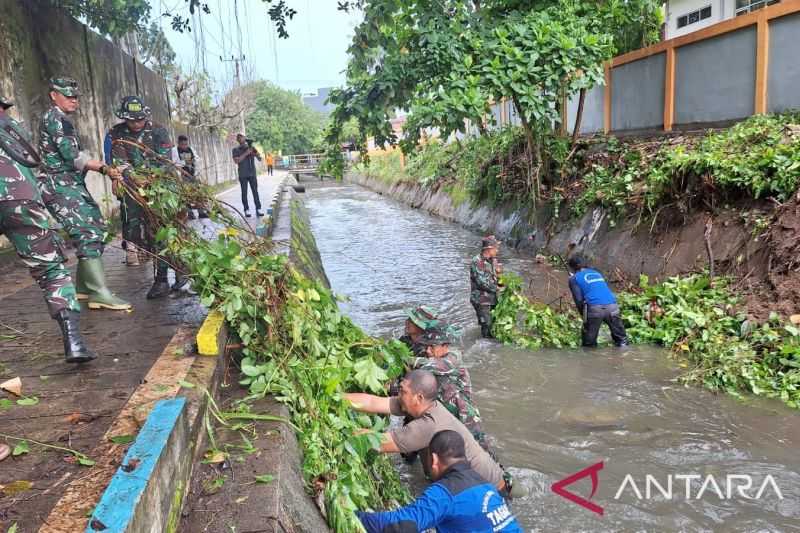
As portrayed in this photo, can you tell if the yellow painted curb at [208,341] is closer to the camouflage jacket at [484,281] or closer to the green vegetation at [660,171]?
the camouflage jacket at [484,281]

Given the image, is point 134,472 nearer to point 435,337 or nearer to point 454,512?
point 454,512

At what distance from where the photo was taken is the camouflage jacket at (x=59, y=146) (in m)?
4.45

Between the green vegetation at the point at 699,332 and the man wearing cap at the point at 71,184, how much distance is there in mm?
4635

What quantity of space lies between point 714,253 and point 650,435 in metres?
3.32

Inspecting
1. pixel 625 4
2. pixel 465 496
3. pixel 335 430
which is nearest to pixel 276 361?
pixel 335 430

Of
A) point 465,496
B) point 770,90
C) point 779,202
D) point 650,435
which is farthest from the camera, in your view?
point 770,90

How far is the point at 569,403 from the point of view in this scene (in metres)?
5.66

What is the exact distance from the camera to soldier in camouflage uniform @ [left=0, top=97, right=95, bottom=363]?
3.60m

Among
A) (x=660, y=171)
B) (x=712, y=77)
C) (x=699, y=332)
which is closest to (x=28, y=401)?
(x=699, y=332)

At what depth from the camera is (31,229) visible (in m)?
3.70

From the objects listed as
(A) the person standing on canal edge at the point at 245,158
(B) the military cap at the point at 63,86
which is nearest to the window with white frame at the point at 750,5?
(A) the person standing on canal edge at the point at 245,158

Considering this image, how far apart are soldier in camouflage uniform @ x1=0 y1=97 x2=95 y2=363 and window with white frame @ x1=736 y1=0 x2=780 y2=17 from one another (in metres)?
15.9

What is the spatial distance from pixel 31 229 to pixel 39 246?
12 centimetres

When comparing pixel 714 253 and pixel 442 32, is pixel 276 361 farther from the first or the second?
pixel 442 32
